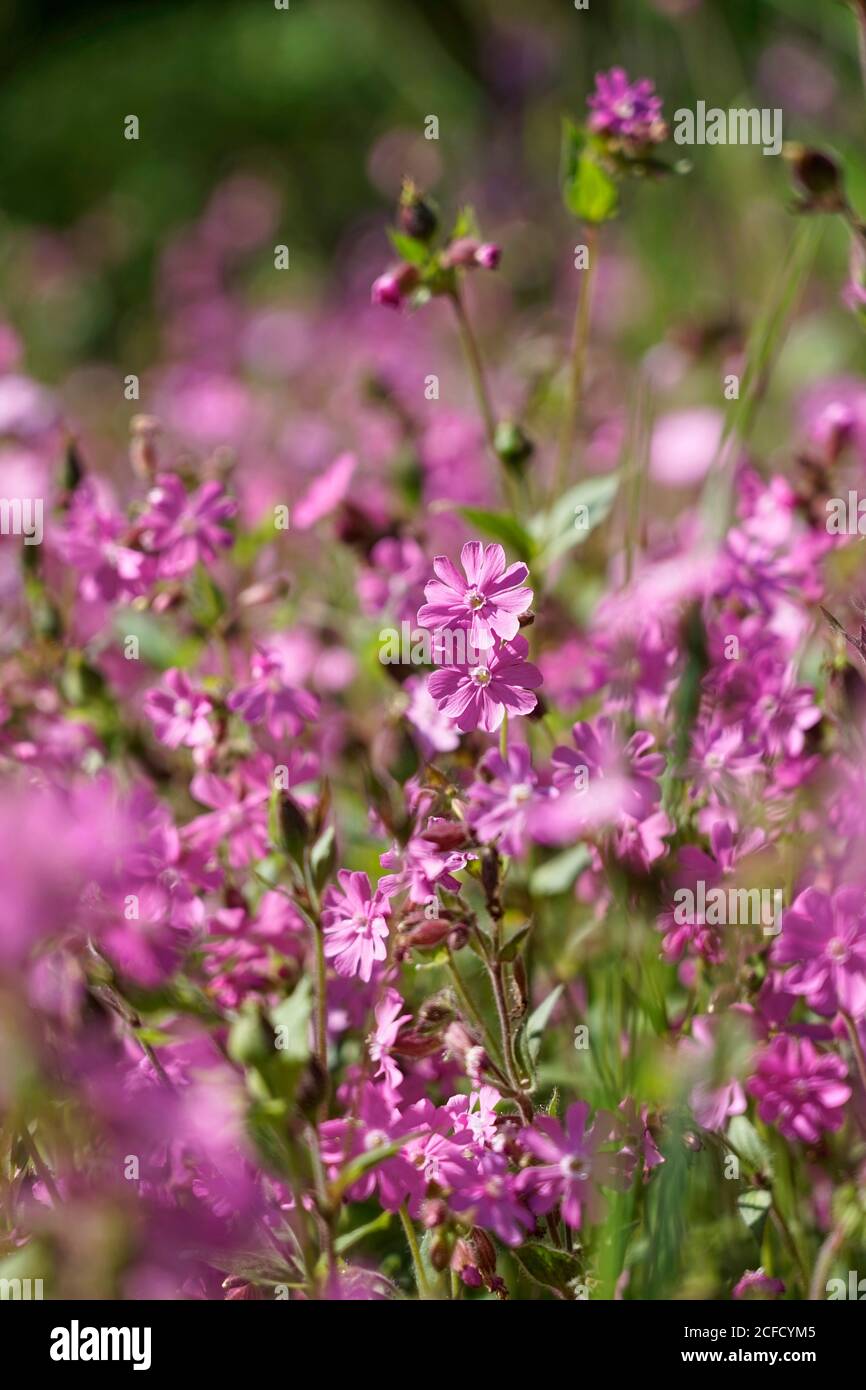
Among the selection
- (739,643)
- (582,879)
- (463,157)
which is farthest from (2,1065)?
(463,157)

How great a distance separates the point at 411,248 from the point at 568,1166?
2.12 ft

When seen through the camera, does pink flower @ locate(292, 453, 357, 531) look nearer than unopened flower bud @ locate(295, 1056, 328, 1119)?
No

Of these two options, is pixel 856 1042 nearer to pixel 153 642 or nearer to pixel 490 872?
pixel 490 872

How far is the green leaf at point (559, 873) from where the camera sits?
0.92m

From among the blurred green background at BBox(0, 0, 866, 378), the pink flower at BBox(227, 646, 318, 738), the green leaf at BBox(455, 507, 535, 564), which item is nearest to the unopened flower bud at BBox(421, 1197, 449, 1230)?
the pink flower at BBox(227, 646, 318, 738)

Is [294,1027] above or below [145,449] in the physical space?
below

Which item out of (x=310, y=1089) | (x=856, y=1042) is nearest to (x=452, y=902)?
(x=310, y=1089)

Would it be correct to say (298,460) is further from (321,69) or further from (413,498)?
(321,69)

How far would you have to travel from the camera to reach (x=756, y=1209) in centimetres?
79

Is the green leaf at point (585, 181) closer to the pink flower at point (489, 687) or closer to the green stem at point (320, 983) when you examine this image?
the pink flower at point (489, 687)

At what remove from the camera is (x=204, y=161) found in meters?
4.27

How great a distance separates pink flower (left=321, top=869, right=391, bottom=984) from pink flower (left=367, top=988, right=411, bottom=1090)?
0.06ft

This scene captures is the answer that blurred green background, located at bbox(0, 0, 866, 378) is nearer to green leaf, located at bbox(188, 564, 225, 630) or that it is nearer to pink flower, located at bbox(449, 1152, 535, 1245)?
green leaf, located at bbox(188, 564, 225, 630)

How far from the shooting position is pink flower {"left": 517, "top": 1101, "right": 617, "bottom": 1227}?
71 centimetres
